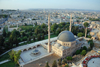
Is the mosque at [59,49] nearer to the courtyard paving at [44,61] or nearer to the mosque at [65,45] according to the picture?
the mosque at [65,45]

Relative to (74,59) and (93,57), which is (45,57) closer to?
(74,59)

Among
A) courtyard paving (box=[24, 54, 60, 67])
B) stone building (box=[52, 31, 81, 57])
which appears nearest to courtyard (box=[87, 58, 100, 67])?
stone building (box=[52, 31, 81, 57])

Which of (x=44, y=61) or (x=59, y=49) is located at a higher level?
(x=59, y=49)

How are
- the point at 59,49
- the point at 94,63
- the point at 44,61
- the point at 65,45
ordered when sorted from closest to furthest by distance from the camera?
the point at 94,63
the point at 44,61
the point at 59,49
the point at 65,45

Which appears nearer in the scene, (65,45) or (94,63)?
(94,63)

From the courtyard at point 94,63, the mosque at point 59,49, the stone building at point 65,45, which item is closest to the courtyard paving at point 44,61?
the mosque at point 59,49

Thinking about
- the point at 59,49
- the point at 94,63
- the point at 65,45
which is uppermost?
the point at 65,45

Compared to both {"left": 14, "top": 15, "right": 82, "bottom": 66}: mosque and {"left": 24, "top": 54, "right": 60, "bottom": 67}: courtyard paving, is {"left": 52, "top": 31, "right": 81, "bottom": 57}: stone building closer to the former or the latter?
{"left": 14, "top": 15, "right": 82, "bottom": 66}: mosque

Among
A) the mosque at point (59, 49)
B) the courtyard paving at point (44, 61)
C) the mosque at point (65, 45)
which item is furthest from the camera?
the mosque at point (65, 45)

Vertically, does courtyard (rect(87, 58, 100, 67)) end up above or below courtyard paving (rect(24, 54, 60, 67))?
above

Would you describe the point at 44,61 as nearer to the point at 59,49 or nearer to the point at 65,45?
the point at 59,49

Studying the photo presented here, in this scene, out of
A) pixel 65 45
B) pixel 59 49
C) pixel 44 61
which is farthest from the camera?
pixel 65 45

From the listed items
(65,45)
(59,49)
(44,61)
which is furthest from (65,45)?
(44,61)

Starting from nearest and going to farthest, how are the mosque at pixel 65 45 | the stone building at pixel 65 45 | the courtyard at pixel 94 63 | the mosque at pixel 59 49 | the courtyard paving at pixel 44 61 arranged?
the courtyard at pixel 94 63 → the courtyard paving at pixel 44 61 → the mosque at pixel 59 49 → the stone building at pixel 65 45 → the mosque at pixel 65 45
